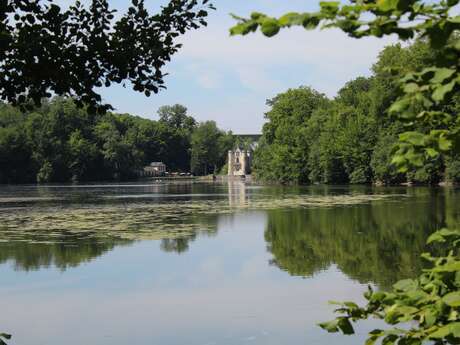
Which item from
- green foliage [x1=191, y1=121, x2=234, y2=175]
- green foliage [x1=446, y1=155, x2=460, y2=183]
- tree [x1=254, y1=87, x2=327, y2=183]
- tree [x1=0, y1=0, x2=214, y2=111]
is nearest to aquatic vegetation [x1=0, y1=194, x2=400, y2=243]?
tree [x1=0, y1=0, x2=214, y2=111]

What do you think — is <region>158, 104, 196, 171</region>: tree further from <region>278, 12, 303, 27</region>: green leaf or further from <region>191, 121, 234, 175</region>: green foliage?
<region>278, 12, 303, 27</region>: green leaf

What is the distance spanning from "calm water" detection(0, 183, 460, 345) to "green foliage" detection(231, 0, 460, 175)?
7518mm

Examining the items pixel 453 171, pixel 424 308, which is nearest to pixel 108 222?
pixel 424 308

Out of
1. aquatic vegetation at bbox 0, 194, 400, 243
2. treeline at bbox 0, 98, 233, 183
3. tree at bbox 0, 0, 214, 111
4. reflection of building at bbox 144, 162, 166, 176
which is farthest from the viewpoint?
reflection of building at bbox 144, 162, 166, 176

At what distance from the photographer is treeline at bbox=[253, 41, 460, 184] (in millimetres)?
57969

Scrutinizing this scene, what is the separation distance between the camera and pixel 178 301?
12.5 metres

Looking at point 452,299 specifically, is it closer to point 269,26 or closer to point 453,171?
point 269,26

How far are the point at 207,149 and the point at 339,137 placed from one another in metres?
90.2

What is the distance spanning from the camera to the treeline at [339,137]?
5797 cm

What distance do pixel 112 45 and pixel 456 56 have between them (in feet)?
12.4

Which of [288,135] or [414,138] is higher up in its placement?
[288,135]

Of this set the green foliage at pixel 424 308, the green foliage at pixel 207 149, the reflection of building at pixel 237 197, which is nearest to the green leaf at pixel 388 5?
the green foliage at pixel 424 308

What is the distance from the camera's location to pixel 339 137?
234 ft

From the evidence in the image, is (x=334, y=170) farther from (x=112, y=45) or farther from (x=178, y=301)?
(x=112, y=45)
